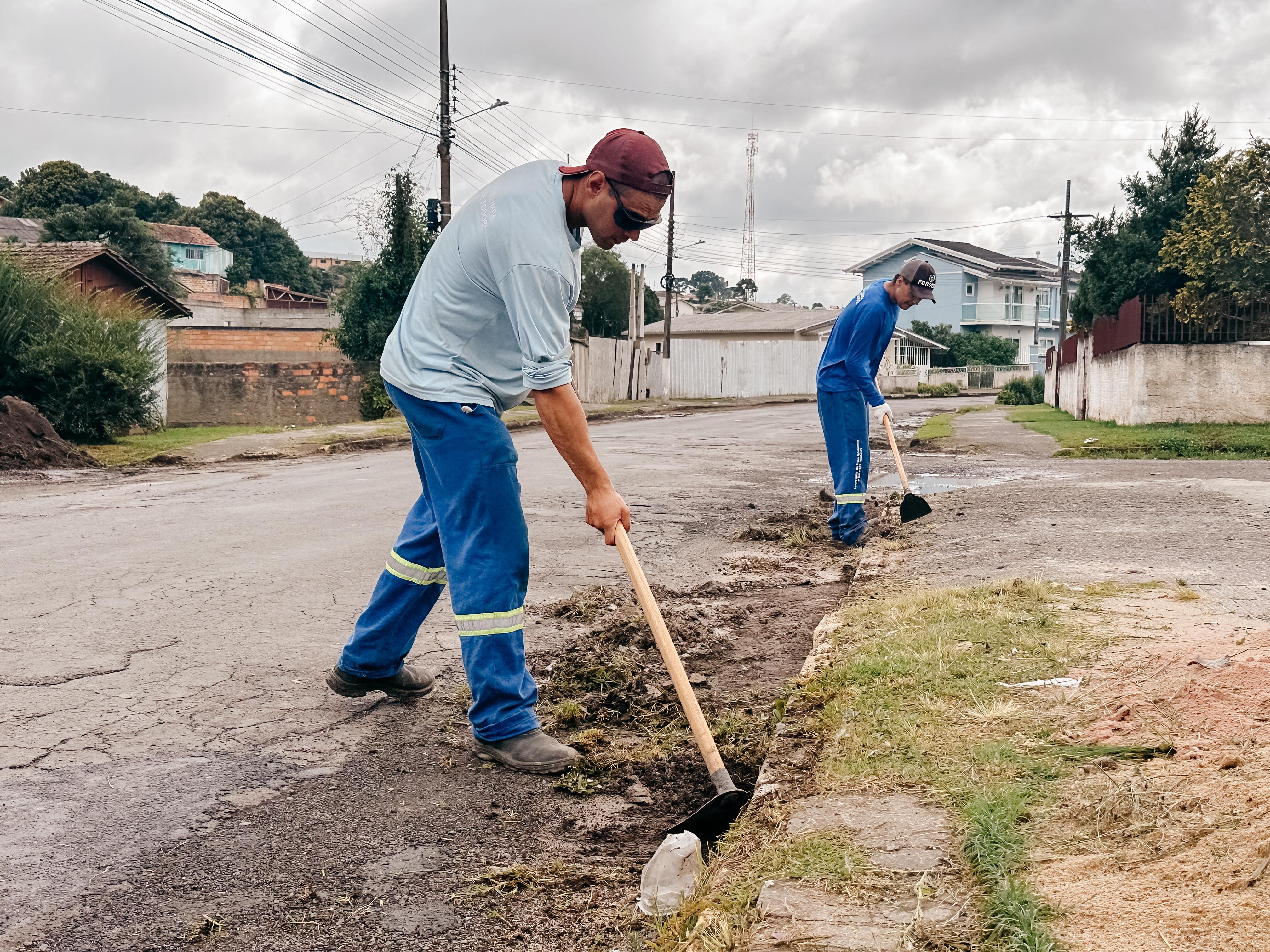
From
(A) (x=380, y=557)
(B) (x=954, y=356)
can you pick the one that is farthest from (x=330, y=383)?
(B) (x=954, y=356)

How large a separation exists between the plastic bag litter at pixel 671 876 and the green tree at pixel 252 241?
7881cm

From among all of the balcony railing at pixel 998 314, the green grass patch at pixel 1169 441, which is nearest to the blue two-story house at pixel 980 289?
the balcony railing at pixel 998 314

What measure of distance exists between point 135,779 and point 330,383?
22.5 meters

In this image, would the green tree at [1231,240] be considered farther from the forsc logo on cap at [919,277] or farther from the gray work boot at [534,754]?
the gray work boot at [534,754]

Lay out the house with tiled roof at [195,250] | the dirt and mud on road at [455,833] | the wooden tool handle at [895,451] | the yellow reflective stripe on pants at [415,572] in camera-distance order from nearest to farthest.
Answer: the dirt and mud on road at [455,833], the yellow reflective stripe on pants at [415,572], the wooden tool handle at [895,451], the house with tiled roof at [195,250]

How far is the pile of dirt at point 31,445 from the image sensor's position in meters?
13.4

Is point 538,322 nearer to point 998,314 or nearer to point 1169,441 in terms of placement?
point 1169,441

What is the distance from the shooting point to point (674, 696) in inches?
162

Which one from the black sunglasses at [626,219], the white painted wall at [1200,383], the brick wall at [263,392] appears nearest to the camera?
the black sunglasses at [626,219]

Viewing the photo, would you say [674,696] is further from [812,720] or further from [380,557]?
[380,557]

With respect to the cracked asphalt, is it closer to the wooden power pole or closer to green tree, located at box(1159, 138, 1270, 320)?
green tree, located at box(1159, 138, 1270, 320)

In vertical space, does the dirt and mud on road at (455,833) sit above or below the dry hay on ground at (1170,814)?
below

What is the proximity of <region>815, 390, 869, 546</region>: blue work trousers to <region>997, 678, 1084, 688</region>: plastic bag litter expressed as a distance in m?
3.74

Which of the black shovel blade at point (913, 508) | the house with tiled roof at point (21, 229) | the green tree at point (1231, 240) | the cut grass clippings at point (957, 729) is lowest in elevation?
the cut grass clippings at point (957, 729)
